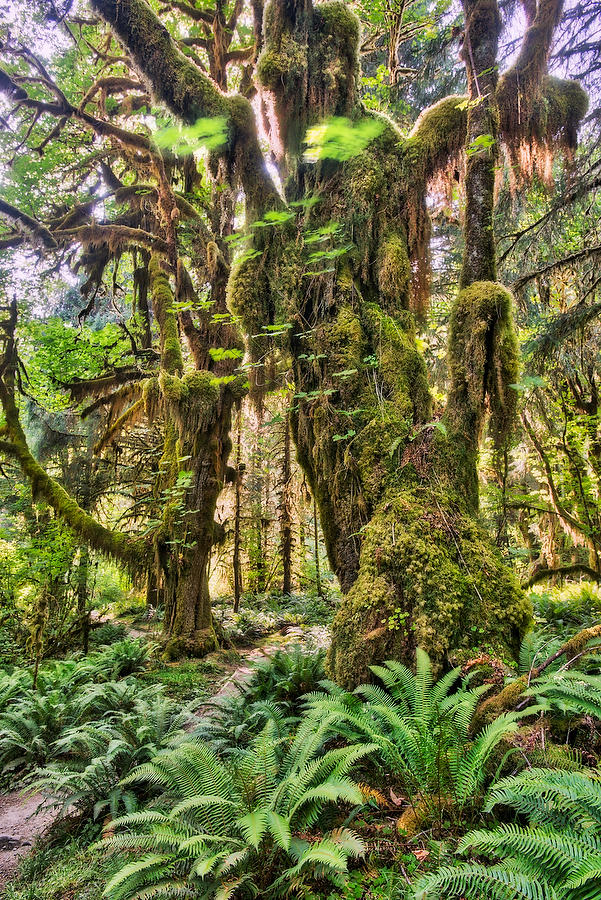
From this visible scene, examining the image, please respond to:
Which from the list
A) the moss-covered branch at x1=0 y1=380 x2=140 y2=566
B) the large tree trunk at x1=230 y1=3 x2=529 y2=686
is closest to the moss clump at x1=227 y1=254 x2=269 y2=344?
the large tree trunk at x1=230 y1=3 x2=529 y2=686

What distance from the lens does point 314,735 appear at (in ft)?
9.75

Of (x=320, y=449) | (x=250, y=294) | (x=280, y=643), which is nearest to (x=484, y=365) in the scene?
(x=320, y=449)

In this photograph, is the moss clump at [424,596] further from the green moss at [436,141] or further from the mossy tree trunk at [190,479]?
the mossy tree trunk at [190,479]

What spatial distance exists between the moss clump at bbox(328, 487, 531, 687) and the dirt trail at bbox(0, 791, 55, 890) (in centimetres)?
259

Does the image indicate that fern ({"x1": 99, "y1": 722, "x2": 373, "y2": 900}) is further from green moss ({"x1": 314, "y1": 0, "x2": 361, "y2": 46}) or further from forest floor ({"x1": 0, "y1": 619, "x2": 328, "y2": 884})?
green moss ({"x1": 314, "y1": 0, "x2": 361, "y2": 46})

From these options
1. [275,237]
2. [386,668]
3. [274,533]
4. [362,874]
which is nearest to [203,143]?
[275,237]

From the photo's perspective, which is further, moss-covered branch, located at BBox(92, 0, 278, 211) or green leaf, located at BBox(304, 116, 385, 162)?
moss-covered branch, located at BBox(92, 0, 278, 211)

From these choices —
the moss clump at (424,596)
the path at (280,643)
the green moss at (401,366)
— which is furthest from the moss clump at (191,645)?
the green moss at (401,366)

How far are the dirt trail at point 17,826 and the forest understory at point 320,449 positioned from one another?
0.10 ft

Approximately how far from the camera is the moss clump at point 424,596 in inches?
141

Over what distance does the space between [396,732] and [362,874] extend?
749mm

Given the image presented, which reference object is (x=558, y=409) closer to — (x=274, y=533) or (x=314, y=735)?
(x=314, y=735)

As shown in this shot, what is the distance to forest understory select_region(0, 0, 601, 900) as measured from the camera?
2.55 metres

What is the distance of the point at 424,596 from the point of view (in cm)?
363
